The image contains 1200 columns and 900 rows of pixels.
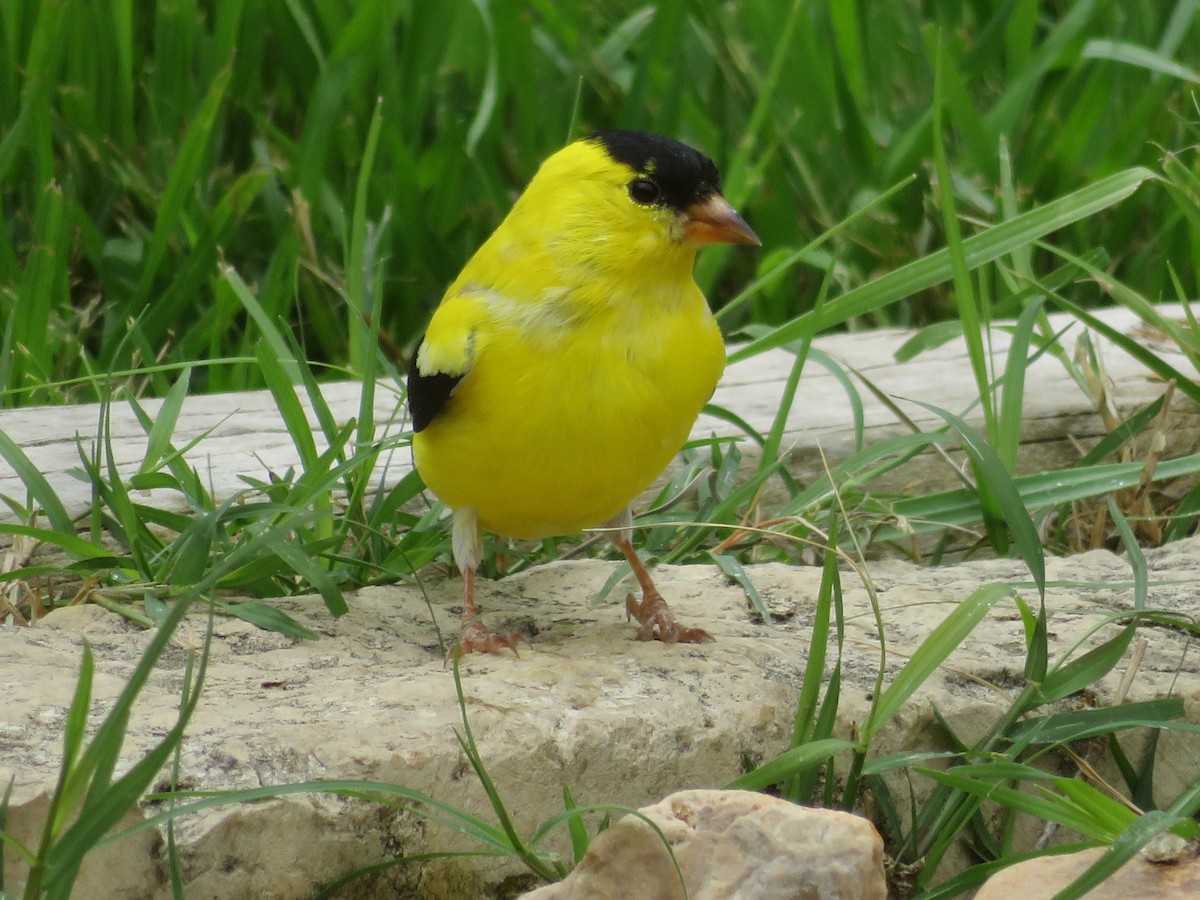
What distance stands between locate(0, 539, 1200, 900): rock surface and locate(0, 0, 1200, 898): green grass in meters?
0.05

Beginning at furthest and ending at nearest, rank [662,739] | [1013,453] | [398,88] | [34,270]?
[398,88] → [34,270] → [1013,453] → [662,739]

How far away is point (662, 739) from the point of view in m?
1.75

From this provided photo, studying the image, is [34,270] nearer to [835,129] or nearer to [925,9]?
[835,129]

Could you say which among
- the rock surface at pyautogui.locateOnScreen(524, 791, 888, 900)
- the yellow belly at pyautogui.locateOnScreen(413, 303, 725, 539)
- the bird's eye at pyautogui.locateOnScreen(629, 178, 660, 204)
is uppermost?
the bird's eye at pyautogui.locateOnScreen(629, 178, 660, 204)

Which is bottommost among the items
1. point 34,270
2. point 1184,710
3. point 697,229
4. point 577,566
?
point 577,566

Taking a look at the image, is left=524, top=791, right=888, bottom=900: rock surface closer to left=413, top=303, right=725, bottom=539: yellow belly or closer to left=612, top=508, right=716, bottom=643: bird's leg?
left=612, top=508, right=716, bottom=643: bird's leg

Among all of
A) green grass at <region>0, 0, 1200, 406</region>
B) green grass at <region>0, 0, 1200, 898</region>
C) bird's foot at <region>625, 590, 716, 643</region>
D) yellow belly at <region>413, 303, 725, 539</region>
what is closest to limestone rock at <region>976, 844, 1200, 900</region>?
green grass at <region>0, 0, 1200, 898</region>

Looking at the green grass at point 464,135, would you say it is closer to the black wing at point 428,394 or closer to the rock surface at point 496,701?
the black wing at point 428,394

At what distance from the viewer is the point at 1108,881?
144cm

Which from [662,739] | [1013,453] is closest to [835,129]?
[1013,453]

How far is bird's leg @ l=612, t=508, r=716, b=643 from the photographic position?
2145mm

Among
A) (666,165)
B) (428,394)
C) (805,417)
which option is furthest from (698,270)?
(428,394)

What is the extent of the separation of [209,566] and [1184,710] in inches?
54.2

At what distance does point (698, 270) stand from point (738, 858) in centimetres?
259
